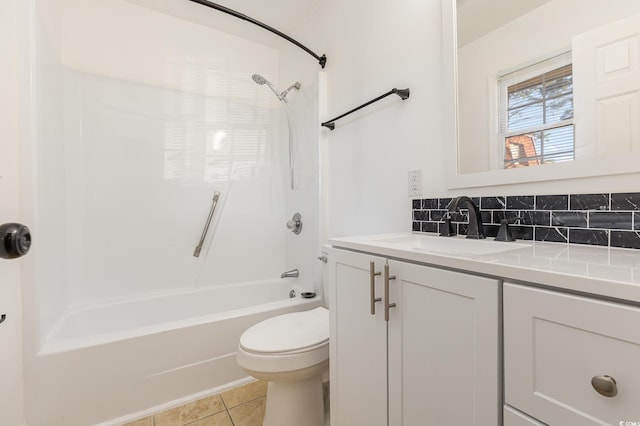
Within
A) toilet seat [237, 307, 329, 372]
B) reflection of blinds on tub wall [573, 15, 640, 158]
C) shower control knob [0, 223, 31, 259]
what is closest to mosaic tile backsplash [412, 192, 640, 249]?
reflection of blinds on tub wall [573, 15, 640, 158]

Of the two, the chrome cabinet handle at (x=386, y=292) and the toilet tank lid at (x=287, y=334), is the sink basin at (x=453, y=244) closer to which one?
the chrome cabinet handle at (x=386, y=292)

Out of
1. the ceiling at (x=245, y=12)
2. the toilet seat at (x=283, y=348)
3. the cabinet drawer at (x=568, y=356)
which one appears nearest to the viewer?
the cabinet drawer at (x=568, y=356)

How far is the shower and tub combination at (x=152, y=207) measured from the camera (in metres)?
1.32

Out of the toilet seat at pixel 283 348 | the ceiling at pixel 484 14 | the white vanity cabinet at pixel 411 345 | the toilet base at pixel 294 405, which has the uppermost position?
the ceiling at pixel 484 14

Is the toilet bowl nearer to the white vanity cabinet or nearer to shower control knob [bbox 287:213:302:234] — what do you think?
the white vanity cabinet

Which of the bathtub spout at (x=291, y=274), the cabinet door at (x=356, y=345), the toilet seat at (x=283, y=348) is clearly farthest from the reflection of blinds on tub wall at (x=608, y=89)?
the bathtub spout at (x=291, y=274)

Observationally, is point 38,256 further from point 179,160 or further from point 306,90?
point 306,90

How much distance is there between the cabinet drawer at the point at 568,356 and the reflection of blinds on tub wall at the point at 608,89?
0.61m

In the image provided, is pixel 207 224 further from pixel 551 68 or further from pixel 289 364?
pixel 551 68

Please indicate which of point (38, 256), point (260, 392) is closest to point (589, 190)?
point (260, 392)

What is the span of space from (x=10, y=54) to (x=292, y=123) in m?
1.61

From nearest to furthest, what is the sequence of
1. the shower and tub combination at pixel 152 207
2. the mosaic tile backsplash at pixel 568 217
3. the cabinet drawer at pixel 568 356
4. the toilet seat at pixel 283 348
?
the cabinet drawer at pixel 568 356, the mosaic tile backsplash at pixel 568 217, the toilet seat at pixel 283 348, the shower and tub combination at pixel 152 207

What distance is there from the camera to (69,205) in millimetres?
1791

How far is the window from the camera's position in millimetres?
851
